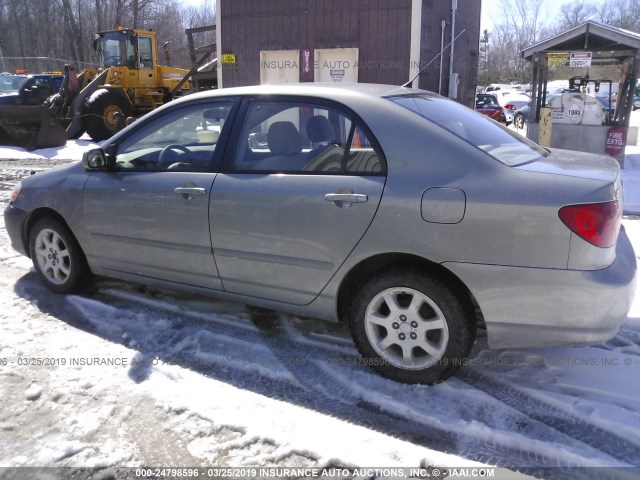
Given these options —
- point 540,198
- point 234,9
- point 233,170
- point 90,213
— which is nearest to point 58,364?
point 90,213

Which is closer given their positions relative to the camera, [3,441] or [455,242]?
[3,441]

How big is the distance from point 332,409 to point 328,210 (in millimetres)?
1086

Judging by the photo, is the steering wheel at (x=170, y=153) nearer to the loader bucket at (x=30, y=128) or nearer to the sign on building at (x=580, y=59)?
the sign on building at (x=580, y=59)

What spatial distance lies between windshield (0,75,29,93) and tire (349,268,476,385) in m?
20.3

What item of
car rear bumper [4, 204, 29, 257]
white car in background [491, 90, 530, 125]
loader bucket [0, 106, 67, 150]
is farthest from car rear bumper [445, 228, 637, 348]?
white car in background [491, 90, 530, 125]

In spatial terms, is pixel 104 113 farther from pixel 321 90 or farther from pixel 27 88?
pixel 321 90

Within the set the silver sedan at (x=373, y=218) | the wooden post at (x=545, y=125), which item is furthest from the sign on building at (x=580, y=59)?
the silver sedan at (x=373, y=218)

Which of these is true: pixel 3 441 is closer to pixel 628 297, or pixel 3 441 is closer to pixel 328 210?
pixel 328 210

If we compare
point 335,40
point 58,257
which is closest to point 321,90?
point 58,257

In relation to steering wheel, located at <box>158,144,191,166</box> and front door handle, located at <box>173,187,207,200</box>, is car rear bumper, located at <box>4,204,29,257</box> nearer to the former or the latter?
steering wheel, located at <box>158,144,191,166</box>

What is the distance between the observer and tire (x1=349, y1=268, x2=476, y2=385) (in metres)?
2.98

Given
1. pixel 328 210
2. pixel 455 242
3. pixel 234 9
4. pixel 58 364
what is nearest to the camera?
pixel 455 242

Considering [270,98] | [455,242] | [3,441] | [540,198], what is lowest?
[3,441]

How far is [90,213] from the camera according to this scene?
4.12 m
